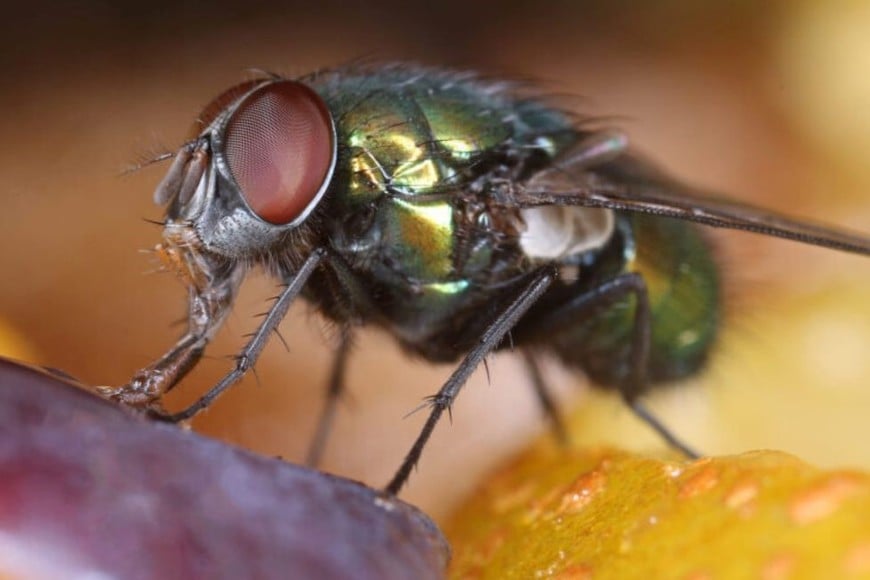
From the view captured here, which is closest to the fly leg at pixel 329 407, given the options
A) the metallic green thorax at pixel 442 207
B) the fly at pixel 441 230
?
the fly at pixel 441 230

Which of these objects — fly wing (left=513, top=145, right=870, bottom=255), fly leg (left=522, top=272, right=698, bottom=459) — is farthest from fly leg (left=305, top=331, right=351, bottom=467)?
fly wing (left=513, top=145, right=870, bottom=255)

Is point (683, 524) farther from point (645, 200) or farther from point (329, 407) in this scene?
point (329, 407)

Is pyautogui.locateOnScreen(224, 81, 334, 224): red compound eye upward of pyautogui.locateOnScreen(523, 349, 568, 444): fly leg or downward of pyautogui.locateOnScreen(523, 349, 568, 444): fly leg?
upward

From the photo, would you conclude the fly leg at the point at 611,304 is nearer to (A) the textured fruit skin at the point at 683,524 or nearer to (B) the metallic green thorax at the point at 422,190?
(B) the metallic green thorax at the point at 422,190

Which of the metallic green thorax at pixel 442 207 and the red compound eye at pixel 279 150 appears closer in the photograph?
the red compound eye at pixel 279 150

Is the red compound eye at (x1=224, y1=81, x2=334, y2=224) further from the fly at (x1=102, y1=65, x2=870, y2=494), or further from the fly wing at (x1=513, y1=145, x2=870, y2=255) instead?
the fly wing at (x1=513, y1=145, x2=870, y2=255)

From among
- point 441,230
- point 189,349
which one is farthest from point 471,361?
point 189,349

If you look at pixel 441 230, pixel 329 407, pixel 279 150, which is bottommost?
pixel 329 407
